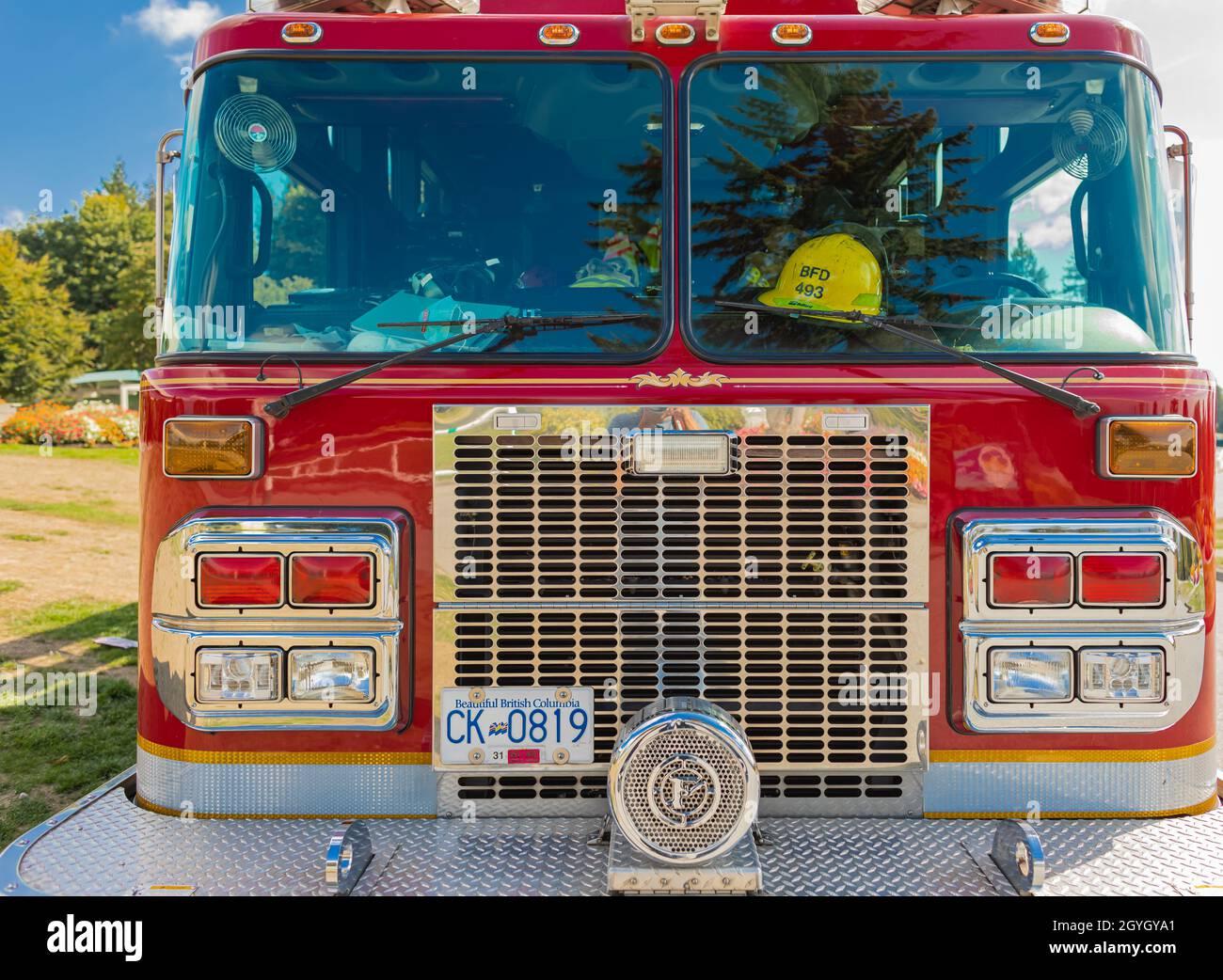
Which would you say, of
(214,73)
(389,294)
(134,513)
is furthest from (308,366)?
(134,513)

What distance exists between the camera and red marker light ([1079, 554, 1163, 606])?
100 inches

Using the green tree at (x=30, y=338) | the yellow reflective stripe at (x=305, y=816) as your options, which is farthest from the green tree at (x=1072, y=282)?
the green tree at (x=30, y=338)

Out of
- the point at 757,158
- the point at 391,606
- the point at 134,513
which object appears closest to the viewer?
the point at 391,606

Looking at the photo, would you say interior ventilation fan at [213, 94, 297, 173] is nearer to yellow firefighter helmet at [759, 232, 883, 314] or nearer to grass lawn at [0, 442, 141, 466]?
yellow firefighter helmet at [759, 232, 883, 314]

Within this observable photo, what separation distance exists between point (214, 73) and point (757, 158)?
62.1 inches

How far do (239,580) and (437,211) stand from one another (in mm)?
1204

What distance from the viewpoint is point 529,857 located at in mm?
2463

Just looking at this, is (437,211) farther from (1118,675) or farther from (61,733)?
(61,733)

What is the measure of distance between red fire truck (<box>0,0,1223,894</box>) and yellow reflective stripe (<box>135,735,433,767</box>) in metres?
0.01

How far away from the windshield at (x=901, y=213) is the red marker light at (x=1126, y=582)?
59 cm

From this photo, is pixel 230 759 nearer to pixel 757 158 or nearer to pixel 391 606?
pixel 391 606

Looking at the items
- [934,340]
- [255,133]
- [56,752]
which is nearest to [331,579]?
[255,133]

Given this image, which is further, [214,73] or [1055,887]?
[214,73]

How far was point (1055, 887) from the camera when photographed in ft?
7.47
